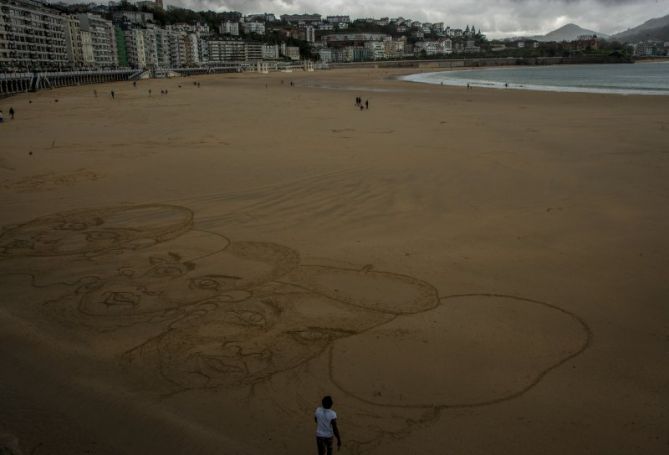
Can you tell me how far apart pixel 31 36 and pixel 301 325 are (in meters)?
105

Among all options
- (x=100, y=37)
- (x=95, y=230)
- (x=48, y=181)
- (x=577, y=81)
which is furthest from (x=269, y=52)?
(x=95, y=230)

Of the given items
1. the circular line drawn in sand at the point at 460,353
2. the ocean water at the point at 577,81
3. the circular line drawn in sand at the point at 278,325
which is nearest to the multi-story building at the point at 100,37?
the ocean water at the point at 577,81

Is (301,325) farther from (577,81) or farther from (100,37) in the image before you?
(100,37)

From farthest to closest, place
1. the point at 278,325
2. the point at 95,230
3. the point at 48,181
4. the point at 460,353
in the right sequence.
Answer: the point at 48,181 < the point at 95,230 < the point at 278,325 < the point at 460,353

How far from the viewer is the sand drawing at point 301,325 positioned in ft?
17.4

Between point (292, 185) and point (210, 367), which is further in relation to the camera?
point (292, 185)

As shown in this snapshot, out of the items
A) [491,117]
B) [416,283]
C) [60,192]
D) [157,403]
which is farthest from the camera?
[491,117]

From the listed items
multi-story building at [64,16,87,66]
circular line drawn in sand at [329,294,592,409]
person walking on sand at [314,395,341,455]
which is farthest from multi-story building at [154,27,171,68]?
person walking on sand at [314,395,341,455]

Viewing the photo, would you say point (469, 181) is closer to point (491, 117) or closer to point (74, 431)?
point (74, 431)

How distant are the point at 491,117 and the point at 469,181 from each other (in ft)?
51.8

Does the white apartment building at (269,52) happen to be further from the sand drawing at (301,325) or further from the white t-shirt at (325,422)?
the white t-shirt at (325,422)

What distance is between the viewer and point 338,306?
6938 mm

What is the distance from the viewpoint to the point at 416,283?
300 inches

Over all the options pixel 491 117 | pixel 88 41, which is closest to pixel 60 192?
pixel 491 117
